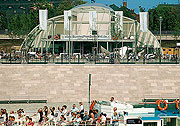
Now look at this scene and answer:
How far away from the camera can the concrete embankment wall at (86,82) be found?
35156mm

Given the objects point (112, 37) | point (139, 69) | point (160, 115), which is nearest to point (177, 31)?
point (112, 37)

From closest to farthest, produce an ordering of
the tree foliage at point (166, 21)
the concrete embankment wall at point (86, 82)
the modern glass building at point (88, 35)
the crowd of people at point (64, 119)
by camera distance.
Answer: the crowd of people at point (64, 119) → the concrete embankment wall at point (86, 82) → the modern glass building at point (88, 35) → the tree foliage at point (166, 21)

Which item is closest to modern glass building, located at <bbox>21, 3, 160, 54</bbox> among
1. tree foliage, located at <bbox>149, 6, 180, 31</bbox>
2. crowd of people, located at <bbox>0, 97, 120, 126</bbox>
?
tree foliage, located at <bbox>149, 6, 180, 31</bbox>

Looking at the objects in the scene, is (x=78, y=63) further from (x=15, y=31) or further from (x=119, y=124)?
(x=15, y=31)

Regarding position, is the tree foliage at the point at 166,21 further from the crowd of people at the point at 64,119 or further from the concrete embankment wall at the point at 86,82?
the crowd of people at the point at 64,119

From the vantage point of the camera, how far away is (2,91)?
3516 centimetres

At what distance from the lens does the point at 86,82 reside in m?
36.2

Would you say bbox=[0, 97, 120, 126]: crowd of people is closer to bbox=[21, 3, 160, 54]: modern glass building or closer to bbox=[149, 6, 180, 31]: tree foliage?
bbox=[21, 3, 160, 54]: modern glass building

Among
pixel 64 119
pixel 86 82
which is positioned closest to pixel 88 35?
pixel 86 82

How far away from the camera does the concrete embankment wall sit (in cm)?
3516

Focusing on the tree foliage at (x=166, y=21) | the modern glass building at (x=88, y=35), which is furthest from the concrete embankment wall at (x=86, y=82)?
the tree foliage at (x=166, y=21)

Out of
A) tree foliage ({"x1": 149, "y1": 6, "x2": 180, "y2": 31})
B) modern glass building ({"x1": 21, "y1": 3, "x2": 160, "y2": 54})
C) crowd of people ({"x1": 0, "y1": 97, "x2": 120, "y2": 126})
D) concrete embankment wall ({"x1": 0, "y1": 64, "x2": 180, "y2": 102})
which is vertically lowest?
crowd of people ({"x1": 0, "y1": 97, "x2": 120, "y2": 126})

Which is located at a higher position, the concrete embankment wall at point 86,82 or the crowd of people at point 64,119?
the concrete embankment wall at point 86,82

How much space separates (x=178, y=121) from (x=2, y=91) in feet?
58.6
